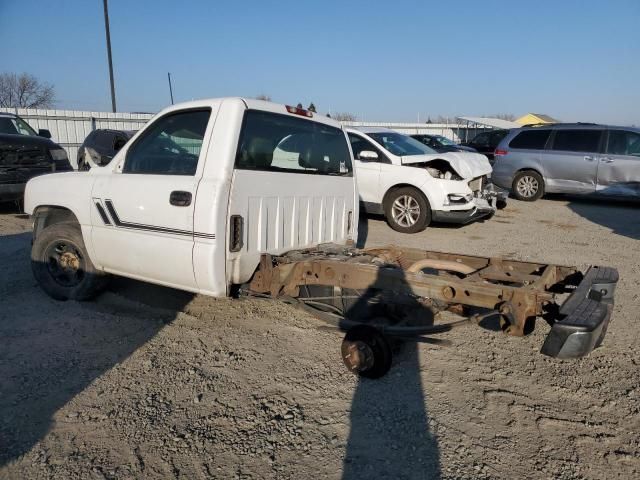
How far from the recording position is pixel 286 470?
2445mm

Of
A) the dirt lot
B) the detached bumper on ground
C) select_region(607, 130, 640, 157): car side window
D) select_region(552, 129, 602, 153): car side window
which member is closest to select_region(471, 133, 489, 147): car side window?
select_region(552, 129, 602, 153): car side window

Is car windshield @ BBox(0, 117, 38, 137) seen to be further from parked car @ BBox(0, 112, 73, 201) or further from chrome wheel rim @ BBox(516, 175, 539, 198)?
chrome wheel rim @ BBox(516, 175, 539, 198)

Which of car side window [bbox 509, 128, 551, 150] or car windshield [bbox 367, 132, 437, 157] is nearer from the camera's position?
car windshield [bbox 367, 132, 437, 157]

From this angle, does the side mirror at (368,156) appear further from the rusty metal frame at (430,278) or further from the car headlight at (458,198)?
the rusty metal frame at (430,278)

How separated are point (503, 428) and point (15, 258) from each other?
6072 mm

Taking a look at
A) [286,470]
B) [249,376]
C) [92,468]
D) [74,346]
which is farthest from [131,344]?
[286,470]

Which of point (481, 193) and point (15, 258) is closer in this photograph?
point (15, 258)

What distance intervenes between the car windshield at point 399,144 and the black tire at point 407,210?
2.57 ft

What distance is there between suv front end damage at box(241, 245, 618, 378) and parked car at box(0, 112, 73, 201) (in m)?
7.09

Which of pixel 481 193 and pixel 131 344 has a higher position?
pixel 481 193

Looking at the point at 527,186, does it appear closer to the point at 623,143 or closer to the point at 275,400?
the point at 623,143

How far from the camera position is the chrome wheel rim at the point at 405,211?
8.41 meters

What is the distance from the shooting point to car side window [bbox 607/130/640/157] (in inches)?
443

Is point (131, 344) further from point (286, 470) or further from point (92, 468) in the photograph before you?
point (286, 470)
